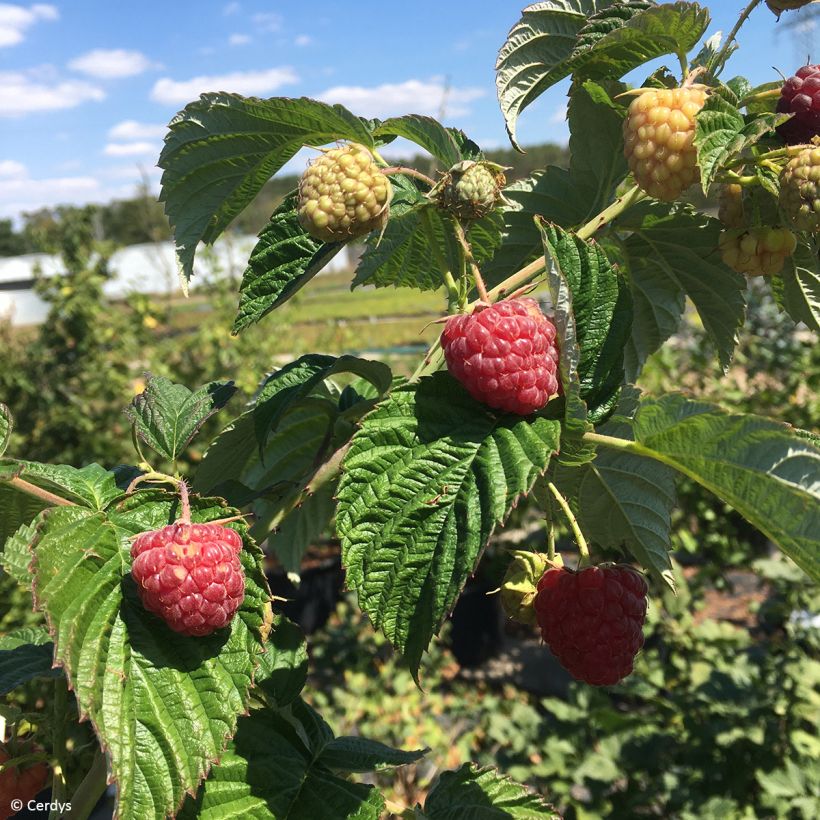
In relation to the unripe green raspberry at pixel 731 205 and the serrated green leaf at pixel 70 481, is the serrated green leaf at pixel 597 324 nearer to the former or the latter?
the unripe green raspberry at pixel 731 205

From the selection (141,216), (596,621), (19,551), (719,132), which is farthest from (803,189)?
(141,216)

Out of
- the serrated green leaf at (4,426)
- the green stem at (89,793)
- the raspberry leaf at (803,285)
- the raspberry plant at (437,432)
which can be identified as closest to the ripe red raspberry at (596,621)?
the raspberry plant at (437,432)

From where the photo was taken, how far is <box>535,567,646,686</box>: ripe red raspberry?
2.32ft

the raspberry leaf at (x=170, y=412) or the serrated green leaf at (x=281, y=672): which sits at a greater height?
the raspberry leaf at (x=170, y=412)

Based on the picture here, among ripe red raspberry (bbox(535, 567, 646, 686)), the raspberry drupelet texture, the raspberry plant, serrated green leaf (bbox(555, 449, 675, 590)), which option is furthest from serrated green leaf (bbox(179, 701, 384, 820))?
the raspberry drupelet texture

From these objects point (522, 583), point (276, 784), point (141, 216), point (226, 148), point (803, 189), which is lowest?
point (276, 784)

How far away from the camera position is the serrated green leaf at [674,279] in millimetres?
729

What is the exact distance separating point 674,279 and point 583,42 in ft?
0.79

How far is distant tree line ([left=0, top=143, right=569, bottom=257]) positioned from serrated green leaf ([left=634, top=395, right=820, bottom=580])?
244mm

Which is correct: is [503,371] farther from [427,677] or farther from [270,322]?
[270,322]

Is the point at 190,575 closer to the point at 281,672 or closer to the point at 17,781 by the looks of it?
the point at 281,672

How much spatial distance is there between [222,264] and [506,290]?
14.3 feet

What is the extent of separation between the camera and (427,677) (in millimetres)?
3268

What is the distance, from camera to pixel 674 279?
776 millimetres
